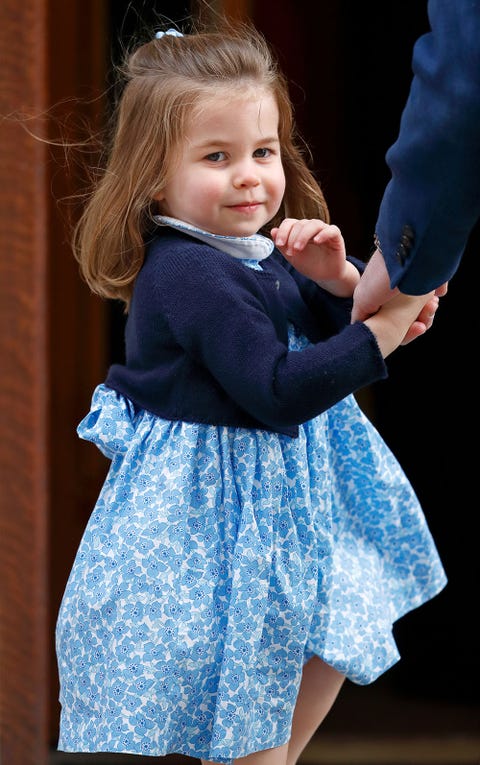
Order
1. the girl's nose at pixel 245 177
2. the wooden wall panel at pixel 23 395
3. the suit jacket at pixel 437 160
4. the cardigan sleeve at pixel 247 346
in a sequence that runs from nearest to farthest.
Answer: the suit jacket at pixel 437 160 → the cardigan sleeve at pixel 247 346 → the girl's nose at pixel 245 177 → the wooden wall panel at pixel 23 395

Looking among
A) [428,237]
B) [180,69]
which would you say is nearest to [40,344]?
[180,69]

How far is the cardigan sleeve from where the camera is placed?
158 centimetres

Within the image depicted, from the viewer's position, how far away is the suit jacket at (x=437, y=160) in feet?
4.63

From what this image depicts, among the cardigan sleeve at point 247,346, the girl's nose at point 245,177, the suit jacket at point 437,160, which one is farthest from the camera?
the girl's nose at point 245,177

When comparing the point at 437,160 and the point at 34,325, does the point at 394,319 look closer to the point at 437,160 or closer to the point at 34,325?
the point at 437,160

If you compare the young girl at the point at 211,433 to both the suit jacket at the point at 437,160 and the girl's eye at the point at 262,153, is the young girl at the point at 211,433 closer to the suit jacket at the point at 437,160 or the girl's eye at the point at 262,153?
the girl's eye at the point at 262,153

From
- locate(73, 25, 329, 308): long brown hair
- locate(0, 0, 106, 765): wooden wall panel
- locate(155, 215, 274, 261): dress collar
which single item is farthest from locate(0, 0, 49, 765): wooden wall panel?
locate(155, 215, 274, 261): dress collar

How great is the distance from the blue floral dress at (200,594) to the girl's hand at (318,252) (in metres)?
0.11

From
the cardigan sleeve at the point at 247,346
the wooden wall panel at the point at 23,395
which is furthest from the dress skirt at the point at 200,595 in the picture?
the wooden wall panel at the point at 23,395

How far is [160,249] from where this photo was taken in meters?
1.73

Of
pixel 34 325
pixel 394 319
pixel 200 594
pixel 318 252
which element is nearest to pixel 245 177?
pixel 318 252

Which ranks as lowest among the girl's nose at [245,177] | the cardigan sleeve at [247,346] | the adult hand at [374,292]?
the cardigan sleeve at [247,346]

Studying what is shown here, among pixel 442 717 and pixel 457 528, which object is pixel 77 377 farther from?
pixel 442 717

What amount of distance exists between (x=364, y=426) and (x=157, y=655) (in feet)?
1.59
